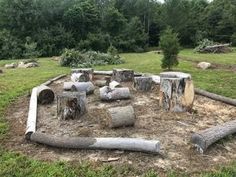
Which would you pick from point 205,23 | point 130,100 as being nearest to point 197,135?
point 130,100

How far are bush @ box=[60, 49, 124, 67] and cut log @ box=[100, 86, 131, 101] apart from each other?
7992mm

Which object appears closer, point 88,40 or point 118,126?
point 118,126

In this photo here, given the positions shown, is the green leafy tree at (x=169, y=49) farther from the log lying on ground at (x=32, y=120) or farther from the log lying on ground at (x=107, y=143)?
the log lying on ground at (x=107, y=143)

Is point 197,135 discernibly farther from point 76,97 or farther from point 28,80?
point 28,80

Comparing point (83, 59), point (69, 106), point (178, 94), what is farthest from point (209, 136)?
point (83, 59)

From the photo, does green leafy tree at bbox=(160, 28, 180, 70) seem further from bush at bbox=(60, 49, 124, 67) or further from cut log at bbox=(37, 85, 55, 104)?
cut log at bbox=(37, 85, 55, 104)

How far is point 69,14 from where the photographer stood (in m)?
28.7

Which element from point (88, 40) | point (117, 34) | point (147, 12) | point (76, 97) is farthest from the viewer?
point (147, 12)

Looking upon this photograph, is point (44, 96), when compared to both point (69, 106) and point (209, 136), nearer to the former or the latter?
point (69, 106)

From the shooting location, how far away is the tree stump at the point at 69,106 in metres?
6.58

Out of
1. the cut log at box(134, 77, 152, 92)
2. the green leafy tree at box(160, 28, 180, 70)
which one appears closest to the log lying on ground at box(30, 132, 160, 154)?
the cut log at box(134, 77, 152, 92)

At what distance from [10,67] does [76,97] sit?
444 inches

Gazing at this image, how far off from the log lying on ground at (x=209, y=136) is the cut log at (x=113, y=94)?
2862mm

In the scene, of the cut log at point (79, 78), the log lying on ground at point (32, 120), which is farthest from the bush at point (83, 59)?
the log lying on ground at point (32, 120)
